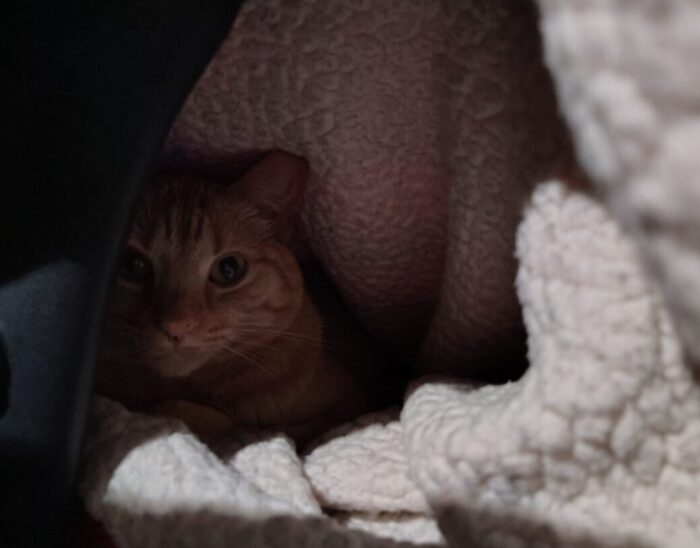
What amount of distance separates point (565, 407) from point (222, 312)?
623 millimetres

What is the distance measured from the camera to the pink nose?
108 cm

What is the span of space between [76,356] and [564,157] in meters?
0.50

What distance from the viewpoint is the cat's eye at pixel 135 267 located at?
1.19 metres

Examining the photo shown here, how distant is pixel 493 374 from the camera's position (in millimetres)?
1156

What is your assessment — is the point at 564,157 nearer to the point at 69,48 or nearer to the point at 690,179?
the point at 690,179

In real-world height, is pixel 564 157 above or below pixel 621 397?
above

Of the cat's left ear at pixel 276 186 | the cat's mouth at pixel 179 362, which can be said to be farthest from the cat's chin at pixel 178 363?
the cat's left ear at pixel 276 186

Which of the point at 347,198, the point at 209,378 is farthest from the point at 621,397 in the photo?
the point at 209,378

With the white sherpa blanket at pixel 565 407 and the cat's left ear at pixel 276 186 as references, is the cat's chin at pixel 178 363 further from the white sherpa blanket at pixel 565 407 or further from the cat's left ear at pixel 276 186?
the cat's left ear at pixel 276 186

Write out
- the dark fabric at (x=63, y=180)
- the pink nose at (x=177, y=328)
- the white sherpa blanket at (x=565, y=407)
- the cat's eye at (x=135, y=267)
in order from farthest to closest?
the cat's eye at (x=135, y=267) < the pink nose at (x=177, y=328) < the dark fabric at (x=63, y=180) < the white sherpa blanket at (x=565, y=407)

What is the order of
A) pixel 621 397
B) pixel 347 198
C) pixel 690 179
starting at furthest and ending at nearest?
pixel 347 198 < pixel 621 397 < pixel 690 179

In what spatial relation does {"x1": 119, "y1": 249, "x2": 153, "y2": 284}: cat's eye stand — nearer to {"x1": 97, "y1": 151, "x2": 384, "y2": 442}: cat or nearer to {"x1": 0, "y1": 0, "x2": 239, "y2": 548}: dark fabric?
{"x1": 97, "y1": 151, "x2": 384, "y2": 442}: cat

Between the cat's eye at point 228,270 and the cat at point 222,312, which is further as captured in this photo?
the cat's eye at point 228,270

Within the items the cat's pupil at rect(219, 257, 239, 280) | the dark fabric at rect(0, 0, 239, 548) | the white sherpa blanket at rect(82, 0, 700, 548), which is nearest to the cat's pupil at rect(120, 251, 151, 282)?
the cat's pupil at rect(219, 257, 239, 280)
